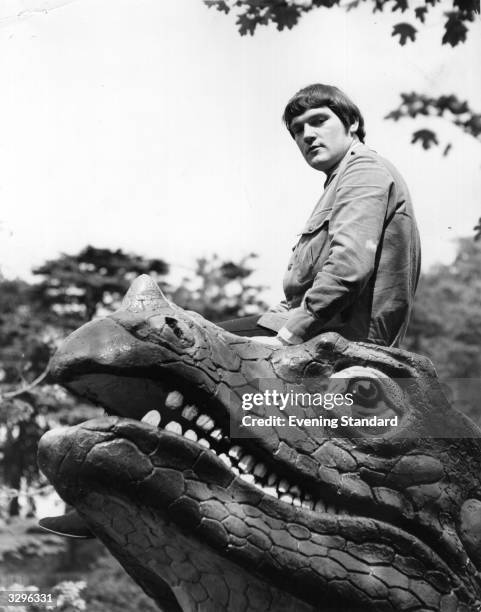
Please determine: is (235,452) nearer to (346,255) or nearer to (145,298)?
(145,298)

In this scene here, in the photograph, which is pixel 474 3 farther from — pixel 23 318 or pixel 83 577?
pixel 83 577

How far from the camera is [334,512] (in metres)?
3.71

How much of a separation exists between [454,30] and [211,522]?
4.51 meters

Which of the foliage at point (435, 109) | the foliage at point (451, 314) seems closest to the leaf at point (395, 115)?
the foliage at point (435, 109)

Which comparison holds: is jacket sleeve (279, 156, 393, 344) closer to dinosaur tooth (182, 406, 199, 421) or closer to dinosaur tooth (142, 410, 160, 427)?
dinosaur tooth (182, 406, 199, 421)

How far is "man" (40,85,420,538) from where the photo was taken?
13.4ft

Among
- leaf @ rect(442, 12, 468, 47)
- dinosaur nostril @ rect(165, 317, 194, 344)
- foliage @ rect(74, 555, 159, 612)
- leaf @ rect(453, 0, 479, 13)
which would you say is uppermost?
leaf @ rect(453, 0, 479, 13)

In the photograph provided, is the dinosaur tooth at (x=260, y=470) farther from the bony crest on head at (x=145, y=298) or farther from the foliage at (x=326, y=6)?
the foliage at (x=326, y=6)

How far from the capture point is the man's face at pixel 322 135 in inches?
179

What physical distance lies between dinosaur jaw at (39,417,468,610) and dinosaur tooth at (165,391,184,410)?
0.15 meters

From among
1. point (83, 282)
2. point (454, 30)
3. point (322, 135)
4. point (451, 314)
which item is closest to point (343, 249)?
point (322, 135)

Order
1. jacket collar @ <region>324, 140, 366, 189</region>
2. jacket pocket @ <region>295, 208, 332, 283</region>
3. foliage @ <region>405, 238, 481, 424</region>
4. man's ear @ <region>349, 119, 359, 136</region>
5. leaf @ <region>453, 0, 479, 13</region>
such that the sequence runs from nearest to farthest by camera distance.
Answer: jacket pocket @ <region>295, 208, 332, 283</region>
jacket collar @ <region>324, 140, 366, 189</region>
man's ear @ <region>349, 119, 359, 136</region>
leaf @ <region>453, 0, 479, 13</region>
foliage @ <region>405, 238, 481, 424</region>

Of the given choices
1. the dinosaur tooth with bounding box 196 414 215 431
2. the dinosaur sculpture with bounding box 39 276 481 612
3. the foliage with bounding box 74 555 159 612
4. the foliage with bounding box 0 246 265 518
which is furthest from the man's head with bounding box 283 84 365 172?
the foliage with bounding box 74 555 159 612

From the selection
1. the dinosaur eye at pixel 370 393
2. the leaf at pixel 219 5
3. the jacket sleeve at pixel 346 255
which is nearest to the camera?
the dinosaur eye at pixel 370 393
